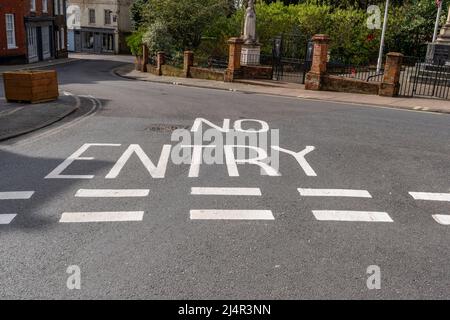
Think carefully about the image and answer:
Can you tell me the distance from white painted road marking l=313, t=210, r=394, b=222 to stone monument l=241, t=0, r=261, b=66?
2241cm

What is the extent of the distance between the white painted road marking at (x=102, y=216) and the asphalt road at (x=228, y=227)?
0.03 meters

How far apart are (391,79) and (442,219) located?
583 inches

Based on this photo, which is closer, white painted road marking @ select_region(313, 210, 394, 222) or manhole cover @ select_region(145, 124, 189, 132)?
white painted road marking @ select_region(313, 210, 394, 222)

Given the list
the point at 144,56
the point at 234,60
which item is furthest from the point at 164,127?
the point at 144,56

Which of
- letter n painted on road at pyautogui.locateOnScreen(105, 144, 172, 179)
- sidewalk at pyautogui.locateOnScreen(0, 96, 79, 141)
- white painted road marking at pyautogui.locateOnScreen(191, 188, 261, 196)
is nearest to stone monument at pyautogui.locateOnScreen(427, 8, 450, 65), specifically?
sidewalk at pyautogui.locateOnScreen(0, 96, 79, 141)

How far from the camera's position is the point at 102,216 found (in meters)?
6.78

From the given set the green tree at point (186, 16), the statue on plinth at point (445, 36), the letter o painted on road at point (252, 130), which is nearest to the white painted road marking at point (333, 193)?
the letter o painted on road at point (252, 130)

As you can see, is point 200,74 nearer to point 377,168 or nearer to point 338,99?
point 338,99

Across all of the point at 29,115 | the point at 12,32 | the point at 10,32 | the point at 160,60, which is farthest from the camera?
the point at 12,32

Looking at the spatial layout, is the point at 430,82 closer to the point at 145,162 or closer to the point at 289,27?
the point at 289,27

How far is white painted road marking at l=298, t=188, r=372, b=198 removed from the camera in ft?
26.0

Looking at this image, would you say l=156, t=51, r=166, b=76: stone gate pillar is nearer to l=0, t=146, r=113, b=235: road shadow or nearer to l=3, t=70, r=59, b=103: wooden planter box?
l=3, t=70, r=59, b=103: wooden planter box

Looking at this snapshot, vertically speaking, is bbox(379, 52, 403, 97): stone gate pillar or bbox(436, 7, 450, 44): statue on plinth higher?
bbox(436, 7, 450, 44): statue on plinth

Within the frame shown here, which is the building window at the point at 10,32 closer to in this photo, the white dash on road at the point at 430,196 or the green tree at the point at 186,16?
the green tree at the point at 186,16
